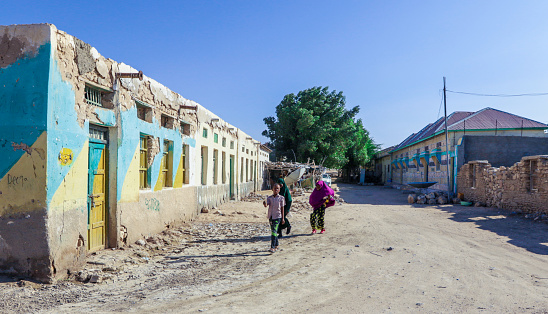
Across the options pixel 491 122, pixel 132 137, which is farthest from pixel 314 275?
pixel 491 122

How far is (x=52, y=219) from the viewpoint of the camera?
16.5 feet

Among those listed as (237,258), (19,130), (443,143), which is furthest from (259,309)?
(443,143)

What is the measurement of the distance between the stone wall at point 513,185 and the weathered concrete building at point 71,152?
1213 cm

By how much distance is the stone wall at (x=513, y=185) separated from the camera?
1171cm

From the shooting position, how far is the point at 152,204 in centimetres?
842

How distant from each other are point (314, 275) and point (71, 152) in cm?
434

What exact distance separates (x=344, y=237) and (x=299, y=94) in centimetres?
2508

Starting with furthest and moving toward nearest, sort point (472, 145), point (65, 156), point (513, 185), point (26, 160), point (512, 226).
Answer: point (472, 145)
point (513, 185)
point (512, 226)
point (65, 156)
point (26, 160)

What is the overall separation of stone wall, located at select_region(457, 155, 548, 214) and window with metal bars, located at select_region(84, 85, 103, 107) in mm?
13347

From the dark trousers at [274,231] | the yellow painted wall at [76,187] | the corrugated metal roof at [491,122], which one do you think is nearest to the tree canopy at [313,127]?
the corrugated metal roof at [491,122]

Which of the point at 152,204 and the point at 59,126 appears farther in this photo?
the point at 152,204

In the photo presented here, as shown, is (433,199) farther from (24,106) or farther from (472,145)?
(24,106)

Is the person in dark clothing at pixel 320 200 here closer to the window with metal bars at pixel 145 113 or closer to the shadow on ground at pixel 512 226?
the shadow on ground at pixel 512 226

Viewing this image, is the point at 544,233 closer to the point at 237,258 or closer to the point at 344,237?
the point at 344,237
